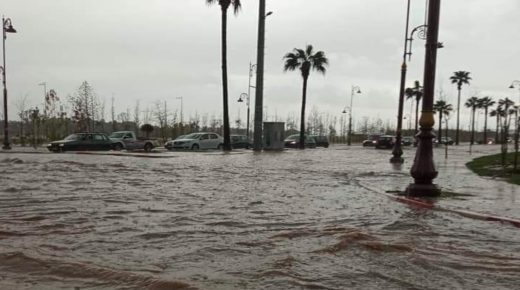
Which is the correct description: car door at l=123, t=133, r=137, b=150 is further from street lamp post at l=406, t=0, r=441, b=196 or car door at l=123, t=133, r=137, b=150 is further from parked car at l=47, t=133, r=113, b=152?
street lamp post at l=406, t=0, r=441, b=196

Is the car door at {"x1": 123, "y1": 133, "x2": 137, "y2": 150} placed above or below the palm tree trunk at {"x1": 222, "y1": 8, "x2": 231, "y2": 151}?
Result: below

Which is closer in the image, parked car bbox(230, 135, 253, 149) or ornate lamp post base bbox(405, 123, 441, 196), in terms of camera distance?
ornate lamp post base bbox(405, 123, 441, 196)

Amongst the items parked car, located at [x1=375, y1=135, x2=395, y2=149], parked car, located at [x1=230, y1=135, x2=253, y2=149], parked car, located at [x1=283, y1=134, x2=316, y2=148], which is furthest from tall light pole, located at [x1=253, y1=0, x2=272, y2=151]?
parked car, located at [x1=375, y1=135, x2=395, y2=149]

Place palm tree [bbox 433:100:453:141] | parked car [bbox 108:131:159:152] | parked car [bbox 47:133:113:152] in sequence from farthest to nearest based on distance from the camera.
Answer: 1. palm tree [bbox 433:100:453:141]
2. parked car [bbox 108:131:159:152]
3. parked car [bbox 47:133:113:152]

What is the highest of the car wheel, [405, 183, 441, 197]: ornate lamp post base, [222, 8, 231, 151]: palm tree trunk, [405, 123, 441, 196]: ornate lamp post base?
[222, 8, 231, 151]: palm tree trunk

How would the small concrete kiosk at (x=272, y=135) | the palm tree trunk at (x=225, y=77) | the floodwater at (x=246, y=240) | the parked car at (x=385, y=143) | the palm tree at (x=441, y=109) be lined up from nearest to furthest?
1. the floodwater at (x=246, y=240)
2. the palm tree trunk at (x=225, y=77)
3. the small concrete kiosk at (x=272, y=135)
4. the parked car at (x=385, y=143)
5. the palm tree at (x=441, y=109)

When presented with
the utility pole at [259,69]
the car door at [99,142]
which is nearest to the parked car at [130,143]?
the car door at [99,142]

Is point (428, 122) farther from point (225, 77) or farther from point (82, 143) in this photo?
point (225, 77)

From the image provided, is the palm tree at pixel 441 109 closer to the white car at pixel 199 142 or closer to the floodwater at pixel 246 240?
the white car at pixel 199 142

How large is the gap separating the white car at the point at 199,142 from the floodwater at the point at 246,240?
91.9 ft

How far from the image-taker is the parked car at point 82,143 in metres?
35.3

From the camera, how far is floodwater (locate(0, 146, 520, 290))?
17.9 feet

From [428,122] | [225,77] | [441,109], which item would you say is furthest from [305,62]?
[428,122]

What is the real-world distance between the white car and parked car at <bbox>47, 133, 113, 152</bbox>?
19.2 feet
